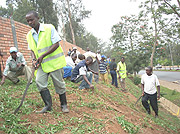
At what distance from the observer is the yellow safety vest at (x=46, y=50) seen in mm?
2521

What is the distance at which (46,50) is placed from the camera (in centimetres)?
256

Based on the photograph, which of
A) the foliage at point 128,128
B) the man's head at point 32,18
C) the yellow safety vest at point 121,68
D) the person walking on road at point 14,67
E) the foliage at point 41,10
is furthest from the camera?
the foliage at point 41,10

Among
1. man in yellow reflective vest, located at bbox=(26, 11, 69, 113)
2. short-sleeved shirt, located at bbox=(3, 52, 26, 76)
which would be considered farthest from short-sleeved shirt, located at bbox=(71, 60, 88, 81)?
short-sleeved shirt, located at bbox=(3, 52, 26, 76)

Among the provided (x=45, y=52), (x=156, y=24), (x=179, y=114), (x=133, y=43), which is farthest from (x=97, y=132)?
(x=133, y=43)

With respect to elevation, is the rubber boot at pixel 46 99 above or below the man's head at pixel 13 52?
below

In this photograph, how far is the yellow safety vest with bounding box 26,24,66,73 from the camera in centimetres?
252

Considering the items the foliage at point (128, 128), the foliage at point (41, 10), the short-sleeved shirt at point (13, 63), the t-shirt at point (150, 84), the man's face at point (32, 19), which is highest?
the foliage at point (41, 10)

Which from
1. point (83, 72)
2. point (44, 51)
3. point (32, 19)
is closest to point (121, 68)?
point (83, 72)

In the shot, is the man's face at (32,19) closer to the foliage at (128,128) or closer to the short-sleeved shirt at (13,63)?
the foliage at (128,128)

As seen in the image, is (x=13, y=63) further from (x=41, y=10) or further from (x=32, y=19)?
(x=41, y=10)

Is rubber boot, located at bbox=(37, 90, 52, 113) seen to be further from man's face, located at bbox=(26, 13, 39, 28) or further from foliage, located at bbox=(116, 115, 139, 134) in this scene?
foliage, located at bbox=(116, 115, 139, 134)

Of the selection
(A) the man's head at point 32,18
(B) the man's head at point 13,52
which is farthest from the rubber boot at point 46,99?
(B) the man's head at point 13,52

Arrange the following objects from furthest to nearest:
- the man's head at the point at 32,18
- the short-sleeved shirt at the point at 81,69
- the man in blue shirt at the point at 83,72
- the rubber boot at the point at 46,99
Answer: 1. the man in blue shirt at the point at 83,72
2. the short-sleeved shirt at the point at 81,69
3. the rubber boot at the point at 46,99
4. the man's head at the point at 32,18

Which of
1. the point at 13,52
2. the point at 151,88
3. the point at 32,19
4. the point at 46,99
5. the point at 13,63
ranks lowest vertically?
the point at 151,88
